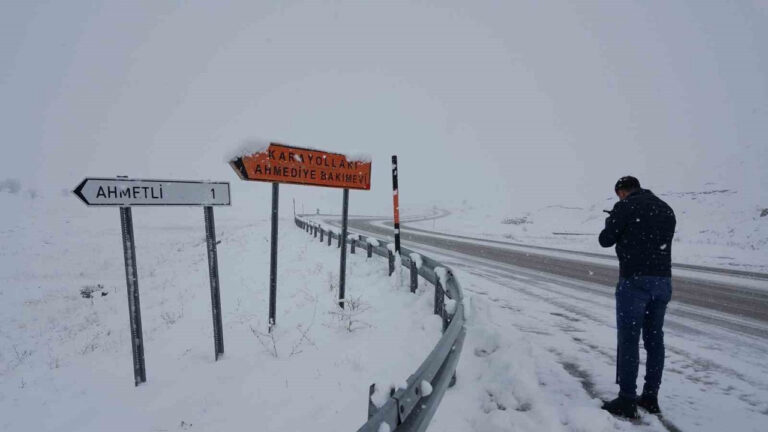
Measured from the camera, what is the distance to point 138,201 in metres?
4.91

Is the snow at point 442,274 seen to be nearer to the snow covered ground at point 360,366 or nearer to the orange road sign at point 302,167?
the snow covered ground at point 360,366

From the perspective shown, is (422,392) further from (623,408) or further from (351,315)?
(351,315)

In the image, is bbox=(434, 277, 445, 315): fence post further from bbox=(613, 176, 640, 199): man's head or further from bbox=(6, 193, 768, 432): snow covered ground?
bbox=(613, 176, 640, 199): man's head

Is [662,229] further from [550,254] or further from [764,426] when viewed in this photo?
[550,254]

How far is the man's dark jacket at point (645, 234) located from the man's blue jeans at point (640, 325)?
0.31ft

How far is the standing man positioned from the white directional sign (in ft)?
17.0

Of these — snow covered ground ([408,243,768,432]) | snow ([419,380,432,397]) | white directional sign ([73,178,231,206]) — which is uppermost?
white directional sign ([73,178,231,206])

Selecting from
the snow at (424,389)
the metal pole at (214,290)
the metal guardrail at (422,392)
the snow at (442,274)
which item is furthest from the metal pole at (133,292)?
the snow at (424,389)

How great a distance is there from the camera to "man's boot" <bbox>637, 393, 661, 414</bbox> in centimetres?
339

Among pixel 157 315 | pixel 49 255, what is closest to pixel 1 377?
pixel 157 315

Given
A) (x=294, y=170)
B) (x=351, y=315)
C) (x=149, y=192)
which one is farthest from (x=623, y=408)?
(x=149, y=192)

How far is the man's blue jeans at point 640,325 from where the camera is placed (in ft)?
11.0

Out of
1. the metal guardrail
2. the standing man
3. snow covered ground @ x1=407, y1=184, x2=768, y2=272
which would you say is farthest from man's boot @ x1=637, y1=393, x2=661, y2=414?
snow covered ground @ x1=407, y1=184, x2=768, y2=272

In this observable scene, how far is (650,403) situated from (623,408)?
34 centimetres
